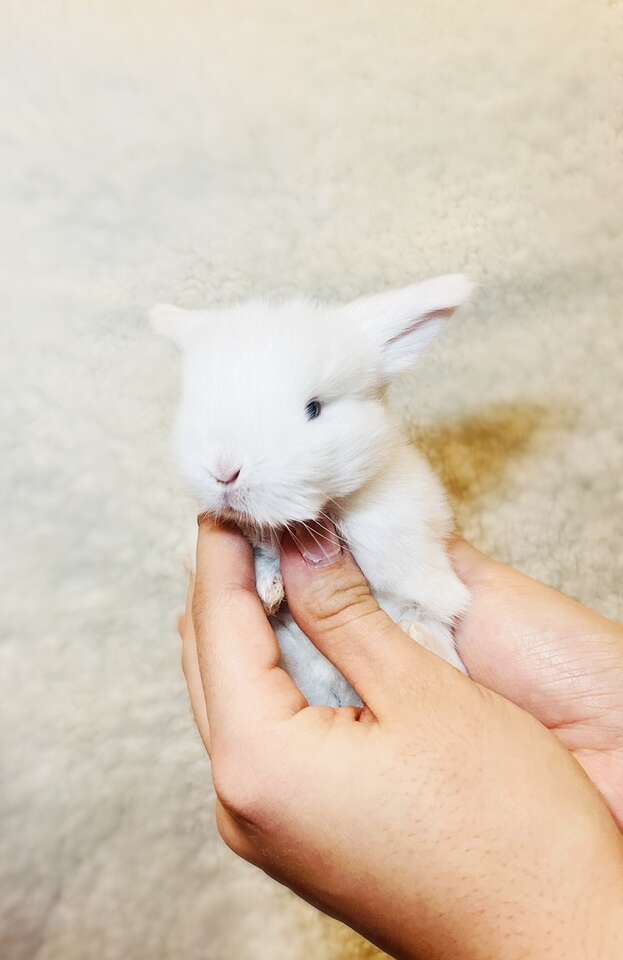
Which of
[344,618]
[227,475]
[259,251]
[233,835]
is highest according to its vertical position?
[259,251]

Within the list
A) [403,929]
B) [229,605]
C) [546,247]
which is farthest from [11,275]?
[403,929]

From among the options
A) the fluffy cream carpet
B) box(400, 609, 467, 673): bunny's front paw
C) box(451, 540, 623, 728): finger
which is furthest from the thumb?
the fluffy cream carpet

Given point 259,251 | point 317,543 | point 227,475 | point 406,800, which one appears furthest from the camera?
point 259,251

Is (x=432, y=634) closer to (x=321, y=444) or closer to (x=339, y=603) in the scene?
(x=339, y=603)

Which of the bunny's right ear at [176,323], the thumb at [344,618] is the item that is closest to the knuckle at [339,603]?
the thumb at [344,618]

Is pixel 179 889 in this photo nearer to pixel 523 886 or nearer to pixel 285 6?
pixel 523 886

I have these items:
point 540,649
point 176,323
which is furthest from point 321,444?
point 540,649
